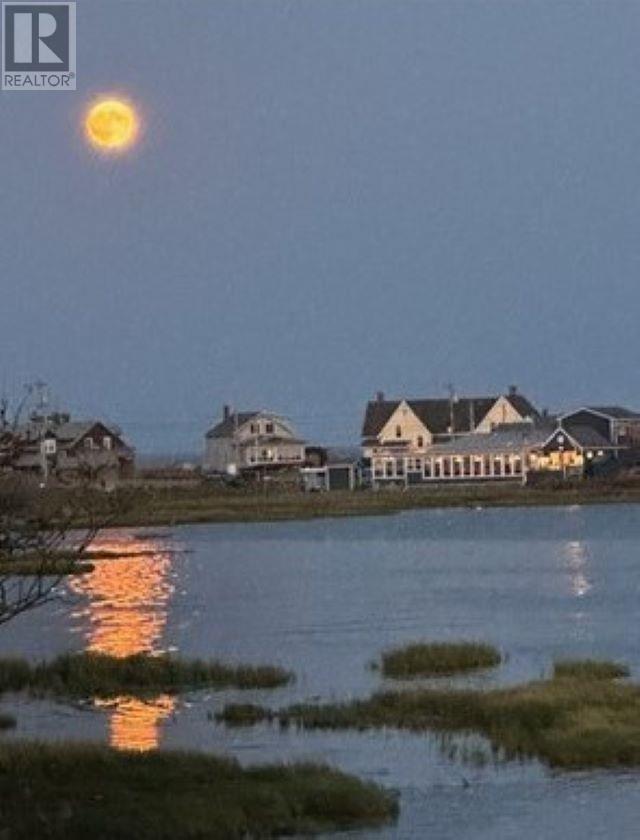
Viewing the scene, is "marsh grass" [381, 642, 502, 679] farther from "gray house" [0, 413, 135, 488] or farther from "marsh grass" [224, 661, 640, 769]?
"gray house" [0, 413, 135, 488]

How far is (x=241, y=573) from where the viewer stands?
69438mm

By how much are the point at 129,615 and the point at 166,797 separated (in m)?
31.8

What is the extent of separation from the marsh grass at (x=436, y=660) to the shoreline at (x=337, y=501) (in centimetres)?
7940

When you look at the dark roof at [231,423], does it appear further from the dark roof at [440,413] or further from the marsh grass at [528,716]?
the marsh grass at [528,716]

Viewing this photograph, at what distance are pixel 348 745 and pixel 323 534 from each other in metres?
76.1

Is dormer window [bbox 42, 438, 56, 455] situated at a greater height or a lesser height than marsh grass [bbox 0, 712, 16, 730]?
greater

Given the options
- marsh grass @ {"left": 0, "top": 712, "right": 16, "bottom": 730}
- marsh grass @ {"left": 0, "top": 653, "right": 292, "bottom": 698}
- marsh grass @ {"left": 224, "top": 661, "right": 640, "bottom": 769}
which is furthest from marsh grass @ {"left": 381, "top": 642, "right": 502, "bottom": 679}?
marsh grass @ {"left": 0, "top": 712, "right": 16, "bottom": 730}

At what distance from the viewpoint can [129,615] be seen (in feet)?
169

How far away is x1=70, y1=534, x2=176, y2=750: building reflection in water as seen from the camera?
92.4 ft

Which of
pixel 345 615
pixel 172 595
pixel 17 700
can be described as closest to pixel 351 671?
pixel 17 700

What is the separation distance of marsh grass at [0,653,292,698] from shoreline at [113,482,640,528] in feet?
263

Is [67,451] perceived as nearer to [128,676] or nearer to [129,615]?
[129,615]

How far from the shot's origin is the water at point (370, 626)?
22484 mm

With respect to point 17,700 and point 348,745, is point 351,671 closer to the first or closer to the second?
point 17,700
